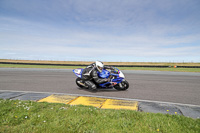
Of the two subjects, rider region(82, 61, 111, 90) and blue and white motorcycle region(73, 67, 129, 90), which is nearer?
rider region(82, 61, 111, 90)

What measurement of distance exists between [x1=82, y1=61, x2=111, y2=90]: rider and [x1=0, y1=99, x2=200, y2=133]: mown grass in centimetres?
305

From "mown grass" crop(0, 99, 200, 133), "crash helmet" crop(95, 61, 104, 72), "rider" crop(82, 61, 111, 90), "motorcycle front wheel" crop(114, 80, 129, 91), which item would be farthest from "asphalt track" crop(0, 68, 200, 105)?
"mown grass" crop(0, 99, 200, 133)

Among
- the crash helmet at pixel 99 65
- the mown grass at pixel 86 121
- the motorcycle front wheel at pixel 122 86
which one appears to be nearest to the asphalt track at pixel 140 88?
the motorcycle front wheel at pixel 122 86

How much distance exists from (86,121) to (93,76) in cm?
379

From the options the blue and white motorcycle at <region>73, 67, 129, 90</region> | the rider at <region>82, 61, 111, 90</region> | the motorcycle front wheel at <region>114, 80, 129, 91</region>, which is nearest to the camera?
the rider at <region>82, 61, 111, 90</region>

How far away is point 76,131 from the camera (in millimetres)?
→ 3113

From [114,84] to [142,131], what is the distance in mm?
4284

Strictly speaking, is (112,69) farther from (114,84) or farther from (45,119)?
(45,119)

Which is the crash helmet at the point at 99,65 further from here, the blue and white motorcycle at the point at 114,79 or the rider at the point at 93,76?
the blue and white motorcycle at the point at 114,79

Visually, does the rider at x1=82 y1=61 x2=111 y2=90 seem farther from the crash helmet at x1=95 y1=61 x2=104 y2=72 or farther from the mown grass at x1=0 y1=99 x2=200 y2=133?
the mown grass at x1=0 y1=99 x2=200 y2=133

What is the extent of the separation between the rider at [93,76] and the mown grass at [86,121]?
3.05 meters

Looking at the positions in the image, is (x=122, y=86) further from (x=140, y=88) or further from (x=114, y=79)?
(x=140, y=88)

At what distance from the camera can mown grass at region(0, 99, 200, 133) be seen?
124 inches

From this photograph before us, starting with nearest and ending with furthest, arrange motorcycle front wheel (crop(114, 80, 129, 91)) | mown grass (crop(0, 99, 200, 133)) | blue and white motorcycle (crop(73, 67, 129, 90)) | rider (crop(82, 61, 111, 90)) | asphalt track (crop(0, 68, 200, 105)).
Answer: mown grass (crop(0, 99, 200, 133)), asphalt track (crop(0, 68, 200, 105)), rider (crop(82, 61, 111, 90)), blue and white motorcycle (crop(73, 67, 129, 90)), motorcycle front wheel (crop(114, 80, 129, 91))
